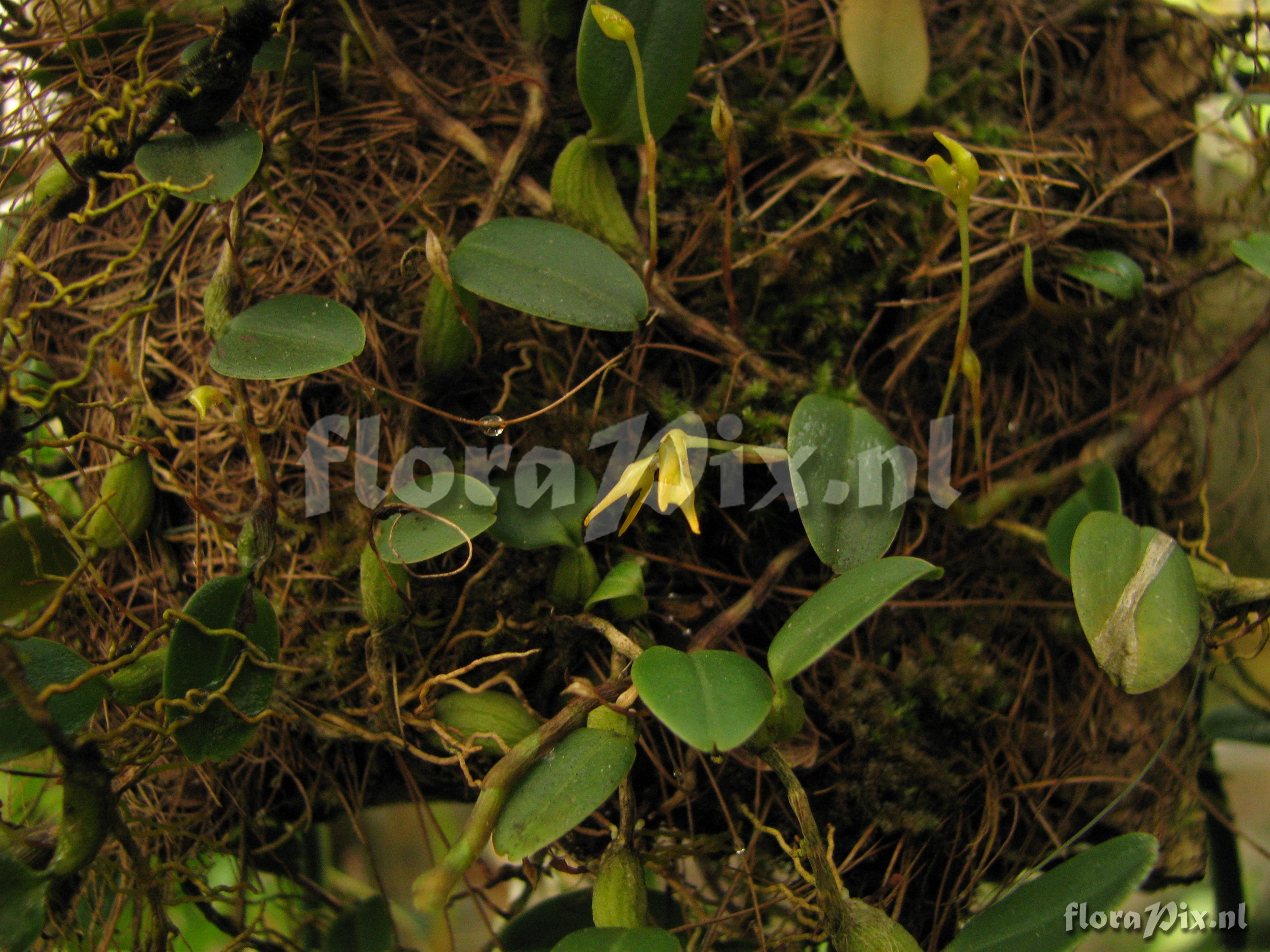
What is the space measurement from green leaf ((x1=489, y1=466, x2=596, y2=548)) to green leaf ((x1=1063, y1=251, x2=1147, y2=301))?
521mm

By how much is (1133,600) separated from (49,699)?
2.51 feet

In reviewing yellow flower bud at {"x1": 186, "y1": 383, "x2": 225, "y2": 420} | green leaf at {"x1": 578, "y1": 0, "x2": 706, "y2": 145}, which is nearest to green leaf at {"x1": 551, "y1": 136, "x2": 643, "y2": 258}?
green leaf at {"x1": 578, "y1": 0, "x2": 706, "y2": 145}

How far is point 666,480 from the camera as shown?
56 cm

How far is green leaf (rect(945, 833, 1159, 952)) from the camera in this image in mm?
513

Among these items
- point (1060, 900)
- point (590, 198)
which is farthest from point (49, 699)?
point (1060, 900)

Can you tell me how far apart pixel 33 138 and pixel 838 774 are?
100 centimetres

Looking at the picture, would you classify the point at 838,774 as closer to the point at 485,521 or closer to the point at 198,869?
the point at 485,521

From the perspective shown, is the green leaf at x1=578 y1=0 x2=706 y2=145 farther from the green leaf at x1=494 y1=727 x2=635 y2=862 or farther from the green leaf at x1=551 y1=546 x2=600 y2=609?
the green leaf at x1=494 y1=727 x2=635 y2=862

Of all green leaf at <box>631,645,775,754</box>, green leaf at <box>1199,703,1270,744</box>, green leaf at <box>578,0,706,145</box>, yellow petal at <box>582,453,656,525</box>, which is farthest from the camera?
green leaf at <box>1199,703,1270,744</box>

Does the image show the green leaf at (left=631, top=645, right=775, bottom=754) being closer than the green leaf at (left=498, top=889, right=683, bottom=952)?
Yes

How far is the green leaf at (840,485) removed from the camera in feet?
1.92

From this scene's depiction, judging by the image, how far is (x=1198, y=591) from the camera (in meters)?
0.65

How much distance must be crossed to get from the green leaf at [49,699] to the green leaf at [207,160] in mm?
352

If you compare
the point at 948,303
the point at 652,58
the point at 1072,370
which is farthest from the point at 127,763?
the point at 1072,370
